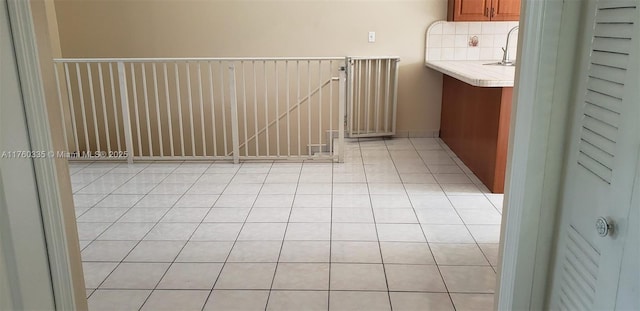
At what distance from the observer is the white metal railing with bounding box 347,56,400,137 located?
5.41m

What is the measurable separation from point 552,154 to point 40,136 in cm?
145

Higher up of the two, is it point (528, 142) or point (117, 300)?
point (528, 142)

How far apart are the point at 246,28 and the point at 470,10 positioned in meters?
2.44

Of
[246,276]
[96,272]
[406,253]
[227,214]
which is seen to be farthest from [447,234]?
[96,272]

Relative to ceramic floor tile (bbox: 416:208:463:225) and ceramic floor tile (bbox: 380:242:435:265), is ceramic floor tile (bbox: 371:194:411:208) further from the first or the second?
ceramic floor tile (bbox: 380:242:435:265)

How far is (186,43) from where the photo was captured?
5445mm

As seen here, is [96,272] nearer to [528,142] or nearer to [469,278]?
[469,278]

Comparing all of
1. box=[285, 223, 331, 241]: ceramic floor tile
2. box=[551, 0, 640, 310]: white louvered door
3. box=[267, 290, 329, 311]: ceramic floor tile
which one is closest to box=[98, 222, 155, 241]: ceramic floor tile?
box=[285, 223, 331, 241]: ceramic floor tile

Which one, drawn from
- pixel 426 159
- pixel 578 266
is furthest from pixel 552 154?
pixel 426 159

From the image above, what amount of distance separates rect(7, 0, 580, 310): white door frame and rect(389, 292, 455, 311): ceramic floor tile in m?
0.68

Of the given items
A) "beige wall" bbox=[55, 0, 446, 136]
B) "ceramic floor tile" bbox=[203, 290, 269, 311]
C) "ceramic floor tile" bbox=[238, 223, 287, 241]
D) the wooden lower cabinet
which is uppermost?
"beige wall" bbox=[55, 0, 446, 136]

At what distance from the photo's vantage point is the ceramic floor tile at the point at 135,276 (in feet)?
7.80

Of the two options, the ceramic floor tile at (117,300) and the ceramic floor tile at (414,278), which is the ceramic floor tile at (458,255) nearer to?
the ceramic floor tile at (414,278)

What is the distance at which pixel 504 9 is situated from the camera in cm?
492
